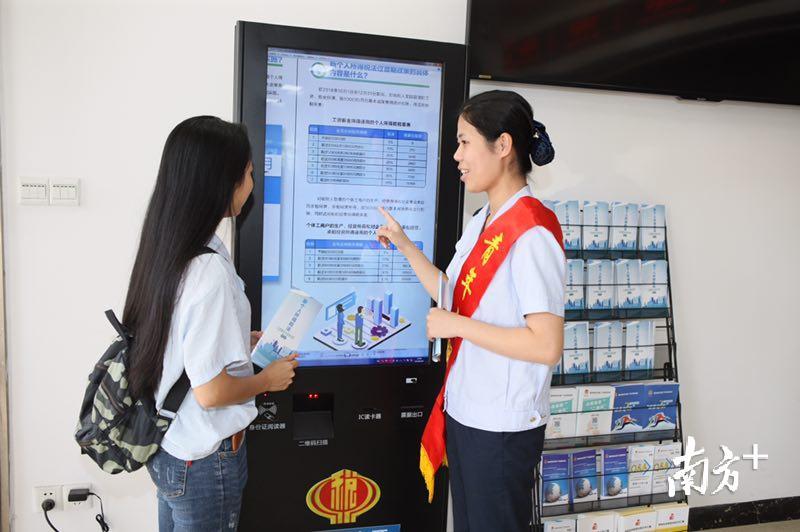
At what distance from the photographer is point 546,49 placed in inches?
95.3

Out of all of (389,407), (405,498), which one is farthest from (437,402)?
(405,498)

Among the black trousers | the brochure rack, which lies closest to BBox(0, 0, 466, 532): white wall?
the black trousers

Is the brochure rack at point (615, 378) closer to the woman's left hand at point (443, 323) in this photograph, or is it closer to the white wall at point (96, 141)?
the white wall at point (96, 141)

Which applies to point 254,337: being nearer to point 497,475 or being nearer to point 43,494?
point 497,475

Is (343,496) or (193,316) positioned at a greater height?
(193,316)

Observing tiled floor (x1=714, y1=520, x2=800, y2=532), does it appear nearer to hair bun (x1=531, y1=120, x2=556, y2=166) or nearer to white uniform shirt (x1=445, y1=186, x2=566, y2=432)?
white uniform shirt (x1=445, y1=186, x2=566, y2=432)

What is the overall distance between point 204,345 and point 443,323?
0.58m

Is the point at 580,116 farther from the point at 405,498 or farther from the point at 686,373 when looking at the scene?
the point at 405,498

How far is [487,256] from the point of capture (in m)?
1.54

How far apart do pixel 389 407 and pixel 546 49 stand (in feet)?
5.01

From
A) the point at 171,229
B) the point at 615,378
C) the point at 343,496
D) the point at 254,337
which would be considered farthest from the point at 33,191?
the point at 615,378

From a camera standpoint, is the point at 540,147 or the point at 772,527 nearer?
the point at 540,147

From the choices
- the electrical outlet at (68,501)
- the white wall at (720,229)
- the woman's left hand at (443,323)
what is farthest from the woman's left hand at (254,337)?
the white wall at (720,229)

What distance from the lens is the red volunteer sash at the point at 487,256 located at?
4.91 ft
